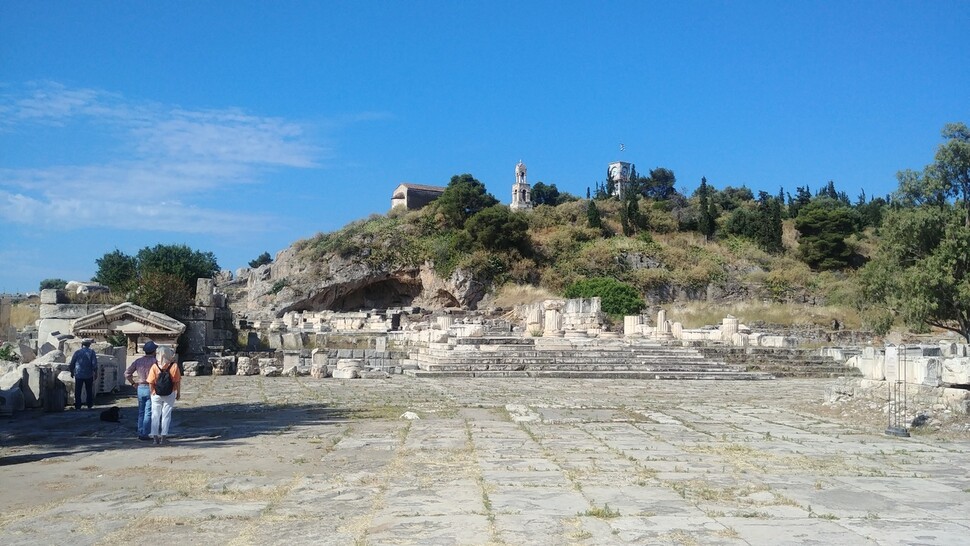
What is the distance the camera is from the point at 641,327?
1231 inches

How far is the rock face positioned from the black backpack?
4193cm

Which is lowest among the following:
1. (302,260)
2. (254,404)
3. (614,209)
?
(254,404)

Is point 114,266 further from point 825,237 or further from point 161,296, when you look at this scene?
point 825,237

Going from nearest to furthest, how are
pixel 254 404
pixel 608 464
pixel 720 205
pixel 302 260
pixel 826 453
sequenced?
pixel 608 464, pixel 826 453, pixel 254 404, pixel 302 260, pixel 720 205

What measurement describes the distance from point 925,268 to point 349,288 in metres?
37.0

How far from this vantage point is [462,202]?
190 feet

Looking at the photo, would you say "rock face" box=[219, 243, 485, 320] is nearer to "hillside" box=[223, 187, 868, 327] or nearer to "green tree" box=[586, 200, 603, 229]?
"hillside" box=[223, 187, 868, 327]

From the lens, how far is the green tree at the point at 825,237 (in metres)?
55.7

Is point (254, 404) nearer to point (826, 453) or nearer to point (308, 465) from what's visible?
point (308, 465)

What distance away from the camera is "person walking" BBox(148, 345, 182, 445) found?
8.44 meters

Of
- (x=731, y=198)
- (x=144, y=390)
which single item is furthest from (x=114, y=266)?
(x=731, y=198)

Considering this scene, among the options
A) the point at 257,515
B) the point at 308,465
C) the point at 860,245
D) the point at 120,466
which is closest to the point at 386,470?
the point at 308,465

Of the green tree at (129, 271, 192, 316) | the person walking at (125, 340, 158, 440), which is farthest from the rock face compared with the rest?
the person walking at (125, 340, 158, 440)

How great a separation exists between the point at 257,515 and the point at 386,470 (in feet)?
5.87
